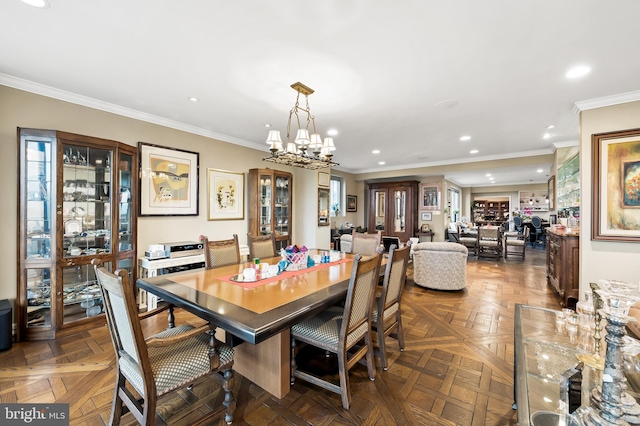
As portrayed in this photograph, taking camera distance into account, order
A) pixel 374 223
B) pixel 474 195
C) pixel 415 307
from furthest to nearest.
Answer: pixel 474 195
pixel 374 223
pixel 415 307

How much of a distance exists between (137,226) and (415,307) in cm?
370

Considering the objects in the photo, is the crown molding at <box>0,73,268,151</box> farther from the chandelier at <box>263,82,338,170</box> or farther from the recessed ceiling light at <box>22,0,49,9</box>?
the chandelier at <box>263,82,338,170</box>

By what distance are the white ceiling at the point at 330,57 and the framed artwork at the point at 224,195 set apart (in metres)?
0.99

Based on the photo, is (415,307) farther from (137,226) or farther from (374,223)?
(374,223)

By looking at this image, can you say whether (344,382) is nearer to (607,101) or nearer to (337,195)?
(607,101)

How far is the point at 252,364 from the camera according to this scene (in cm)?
197

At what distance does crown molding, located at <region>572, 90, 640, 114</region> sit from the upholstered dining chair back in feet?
8.83

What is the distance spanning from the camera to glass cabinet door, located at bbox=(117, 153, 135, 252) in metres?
3.10

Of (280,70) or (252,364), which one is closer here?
(252,364)

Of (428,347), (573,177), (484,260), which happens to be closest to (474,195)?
(484,260)

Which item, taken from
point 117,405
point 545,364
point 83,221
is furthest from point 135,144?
point 545,364

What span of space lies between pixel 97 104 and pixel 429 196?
7.46 metres

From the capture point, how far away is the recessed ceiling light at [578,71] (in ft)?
7.41

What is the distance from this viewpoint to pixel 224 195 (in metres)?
4.41
